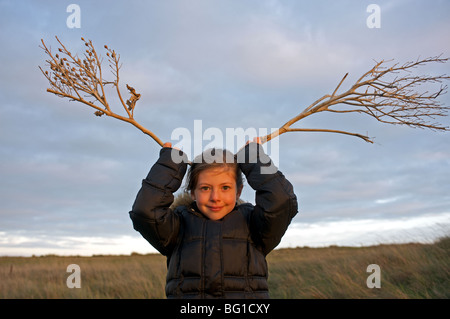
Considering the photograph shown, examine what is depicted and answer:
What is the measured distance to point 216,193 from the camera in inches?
126

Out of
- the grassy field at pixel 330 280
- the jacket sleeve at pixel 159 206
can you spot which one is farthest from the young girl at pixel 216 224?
the grassy field at pixel 330 280

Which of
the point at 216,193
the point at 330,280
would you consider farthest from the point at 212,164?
the point at 330,280

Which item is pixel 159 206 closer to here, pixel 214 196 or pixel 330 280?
pixel 214 196

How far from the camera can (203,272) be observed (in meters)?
3.01

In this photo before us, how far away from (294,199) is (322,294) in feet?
21.8

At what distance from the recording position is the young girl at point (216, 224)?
3.02 meters

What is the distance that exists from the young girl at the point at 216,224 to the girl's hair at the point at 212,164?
0.01m

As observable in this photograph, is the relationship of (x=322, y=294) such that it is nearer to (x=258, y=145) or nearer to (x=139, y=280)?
(x=139, y=280)

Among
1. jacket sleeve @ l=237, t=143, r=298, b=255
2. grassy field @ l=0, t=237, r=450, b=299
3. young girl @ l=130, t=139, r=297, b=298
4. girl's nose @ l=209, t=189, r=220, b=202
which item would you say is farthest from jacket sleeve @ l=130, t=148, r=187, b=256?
grassy field @ l=0, t=237, r=450, b=299

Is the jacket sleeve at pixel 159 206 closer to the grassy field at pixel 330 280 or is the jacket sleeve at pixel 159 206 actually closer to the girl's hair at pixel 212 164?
the girl's hair at pixel 212 164

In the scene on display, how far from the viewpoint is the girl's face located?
321 cm

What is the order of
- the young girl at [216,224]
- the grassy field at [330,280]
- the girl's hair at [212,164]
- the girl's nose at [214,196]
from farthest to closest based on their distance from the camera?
the grassy field at [330,280], the girl's hair at [212,164], the girl's nose at [214,196], the young girl at [216,224]
